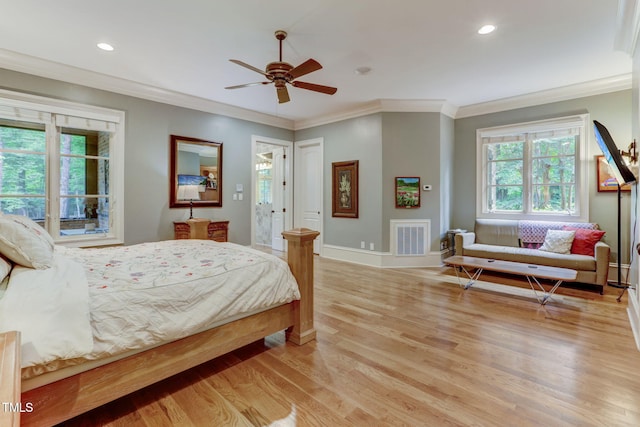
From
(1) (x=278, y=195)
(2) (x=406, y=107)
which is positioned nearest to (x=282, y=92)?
(2) (x=406, y=107)

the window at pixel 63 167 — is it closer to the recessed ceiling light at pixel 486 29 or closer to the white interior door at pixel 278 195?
the white interior door at pixel 278 195

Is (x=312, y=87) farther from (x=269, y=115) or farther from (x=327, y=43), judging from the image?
(x=269, y=115)

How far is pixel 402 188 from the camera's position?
525cm

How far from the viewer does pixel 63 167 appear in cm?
393

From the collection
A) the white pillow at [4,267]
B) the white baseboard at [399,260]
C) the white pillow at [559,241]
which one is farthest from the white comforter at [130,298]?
the white pillow at [559,241]

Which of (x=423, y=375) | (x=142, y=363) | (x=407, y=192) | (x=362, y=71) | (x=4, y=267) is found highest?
(x=362, y=71)

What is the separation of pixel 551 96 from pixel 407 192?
2579 millimetres

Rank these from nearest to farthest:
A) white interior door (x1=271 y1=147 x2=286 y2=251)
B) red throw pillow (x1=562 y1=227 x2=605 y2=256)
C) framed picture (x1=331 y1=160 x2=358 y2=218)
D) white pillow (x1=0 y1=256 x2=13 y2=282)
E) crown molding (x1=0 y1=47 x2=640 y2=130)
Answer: white pillow (x1=0 y1=256 x2=13 y2=282) → crown molding (x1=0 y1=47 x2=640 y2=130) → red throw pillow (x1=562 y1=227 x2=605 y2=256) → framed picture (x1=331 y1=160 x2=358 y2=218) → white interior door (x1=271 y1=147 x2=286 y2=251)

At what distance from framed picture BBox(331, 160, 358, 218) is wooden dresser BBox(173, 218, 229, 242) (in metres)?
2.10

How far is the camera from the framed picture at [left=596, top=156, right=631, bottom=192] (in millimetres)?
4227

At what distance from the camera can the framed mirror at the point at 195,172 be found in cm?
475

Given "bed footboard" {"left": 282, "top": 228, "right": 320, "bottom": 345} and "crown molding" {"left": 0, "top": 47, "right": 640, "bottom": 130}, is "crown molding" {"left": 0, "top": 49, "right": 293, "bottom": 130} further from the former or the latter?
"bed footboard" {"left": 282, "top": 228, "right": 320, "bottom": 345}

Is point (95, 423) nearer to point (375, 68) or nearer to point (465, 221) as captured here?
point (375, 68)

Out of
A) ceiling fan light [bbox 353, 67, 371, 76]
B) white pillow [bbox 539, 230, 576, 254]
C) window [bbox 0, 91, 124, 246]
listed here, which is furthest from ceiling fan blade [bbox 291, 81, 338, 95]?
white pillow [bbox 539, 230, 576, 254]
